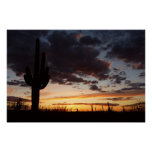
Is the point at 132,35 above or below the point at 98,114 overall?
above

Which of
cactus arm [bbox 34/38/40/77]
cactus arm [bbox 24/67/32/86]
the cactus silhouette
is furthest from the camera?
cactus arm [bbox 34/38/40/77]

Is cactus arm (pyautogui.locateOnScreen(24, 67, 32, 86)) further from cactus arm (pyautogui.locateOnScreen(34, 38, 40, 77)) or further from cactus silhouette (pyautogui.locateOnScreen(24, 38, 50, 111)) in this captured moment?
cactus arm (pyautogui.locateOnScreen(34, 38, 40, 77))

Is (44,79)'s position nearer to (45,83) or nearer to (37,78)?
(45,83)

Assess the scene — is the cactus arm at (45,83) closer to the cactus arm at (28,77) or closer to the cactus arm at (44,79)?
the cactus arm at (44,79)

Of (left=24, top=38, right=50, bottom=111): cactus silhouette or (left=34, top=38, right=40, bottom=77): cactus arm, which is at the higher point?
(left=34, top=38, right=40, bottom=77): cactus arm

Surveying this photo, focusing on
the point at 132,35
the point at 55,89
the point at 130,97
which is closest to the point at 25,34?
the point at 55,89

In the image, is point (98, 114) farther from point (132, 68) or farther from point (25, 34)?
point (25, 34)

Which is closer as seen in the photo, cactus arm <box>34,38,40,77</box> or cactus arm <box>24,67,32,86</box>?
cactus arm <box>24,67,32,86</box>

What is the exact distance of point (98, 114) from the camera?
6832 millimetres

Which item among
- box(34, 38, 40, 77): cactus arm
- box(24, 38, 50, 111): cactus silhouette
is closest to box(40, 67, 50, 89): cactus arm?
box(24, 38, 50, 111): cactus silhouette

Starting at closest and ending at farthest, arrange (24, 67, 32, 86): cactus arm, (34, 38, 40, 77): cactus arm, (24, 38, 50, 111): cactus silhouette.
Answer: (24, 67, 32, 86): cactus arm → (24, 38, 50, 111): cactus silhouette → (34, 38, 40, 77): cactus arm

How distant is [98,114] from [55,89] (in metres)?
1.52

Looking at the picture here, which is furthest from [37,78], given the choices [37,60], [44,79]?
[37,60]
